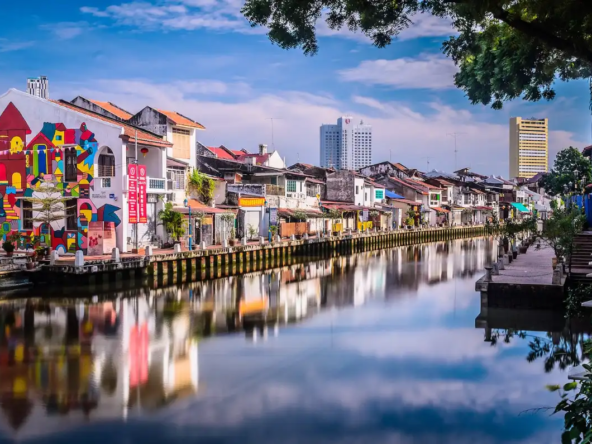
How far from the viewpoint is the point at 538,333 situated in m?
17.4

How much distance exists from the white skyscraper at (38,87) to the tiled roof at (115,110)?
4.61m

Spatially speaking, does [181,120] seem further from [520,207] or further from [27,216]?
[520,207]

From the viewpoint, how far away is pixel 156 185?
33.0 m

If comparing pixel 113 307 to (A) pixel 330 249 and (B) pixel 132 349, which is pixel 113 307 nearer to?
(B) pixel 132 349

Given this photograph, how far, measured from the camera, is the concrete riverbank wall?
1029 inches

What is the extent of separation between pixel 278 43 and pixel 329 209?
144ft

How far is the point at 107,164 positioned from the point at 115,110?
9.94 m

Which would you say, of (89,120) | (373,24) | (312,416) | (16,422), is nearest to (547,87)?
(373,24)

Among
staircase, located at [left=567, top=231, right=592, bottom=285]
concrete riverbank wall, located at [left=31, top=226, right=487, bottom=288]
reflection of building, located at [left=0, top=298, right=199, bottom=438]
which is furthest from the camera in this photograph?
concrete riverbank wall, located at [left=31, top=226, right=487, bottom=288]

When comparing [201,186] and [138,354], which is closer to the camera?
[138,354]

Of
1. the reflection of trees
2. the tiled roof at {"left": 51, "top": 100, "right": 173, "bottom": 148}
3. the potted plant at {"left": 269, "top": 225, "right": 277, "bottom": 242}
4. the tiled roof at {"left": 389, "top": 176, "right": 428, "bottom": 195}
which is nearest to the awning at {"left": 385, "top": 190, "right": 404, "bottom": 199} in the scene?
the tiled roof at {"left": 389, "top": 176, "right": 428, "bottom": 195}

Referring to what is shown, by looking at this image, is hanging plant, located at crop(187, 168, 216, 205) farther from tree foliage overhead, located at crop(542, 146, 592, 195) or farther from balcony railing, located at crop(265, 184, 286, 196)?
tree foliage overhead, located at crop(542, 146, 592, 195)

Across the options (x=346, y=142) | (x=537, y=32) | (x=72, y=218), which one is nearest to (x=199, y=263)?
(x=72, y=218)

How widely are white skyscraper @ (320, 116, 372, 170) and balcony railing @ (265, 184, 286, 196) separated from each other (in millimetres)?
Result: 143337
